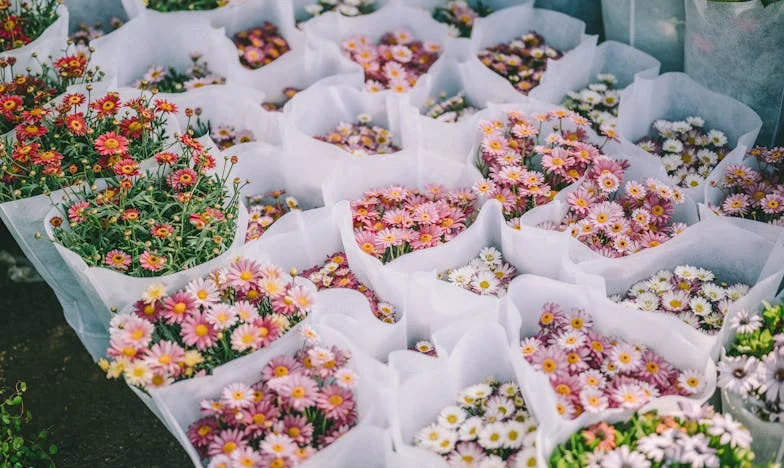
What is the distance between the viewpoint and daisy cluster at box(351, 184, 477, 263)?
212 centimetres

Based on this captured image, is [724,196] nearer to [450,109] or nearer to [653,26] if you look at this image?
[653,26]

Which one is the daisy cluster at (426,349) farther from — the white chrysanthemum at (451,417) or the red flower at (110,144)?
the red flower at (110,144)

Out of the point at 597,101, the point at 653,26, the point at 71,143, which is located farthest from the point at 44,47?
the point at 653,26

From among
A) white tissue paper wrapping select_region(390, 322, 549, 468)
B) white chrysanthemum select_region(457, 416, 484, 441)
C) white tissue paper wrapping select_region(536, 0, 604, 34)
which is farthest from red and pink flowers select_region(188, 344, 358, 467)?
white tissue paper wrapping select_region(536, 0, 604, 34)

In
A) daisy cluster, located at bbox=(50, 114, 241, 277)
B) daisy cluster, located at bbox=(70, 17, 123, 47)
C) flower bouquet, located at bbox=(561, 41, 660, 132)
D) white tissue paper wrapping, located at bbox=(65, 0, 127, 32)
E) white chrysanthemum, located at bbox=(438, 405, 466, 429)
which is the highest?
white tissue paper wrapping, located at bbox=(65, 0, 127, 32)

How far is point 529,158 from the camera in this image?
2.37 meters

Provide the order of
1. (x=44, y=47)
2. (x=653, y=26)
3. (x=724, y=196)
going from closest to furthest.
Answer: (x=724, y=196), (x=44, y=47), (x=653, y=26)

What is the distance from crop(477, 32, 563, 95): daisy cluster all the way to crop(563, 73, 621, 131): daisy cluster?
147 millimetres

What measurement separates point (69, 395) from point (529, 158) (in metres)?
1.62

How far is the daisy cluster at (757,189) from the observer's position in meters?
2.11

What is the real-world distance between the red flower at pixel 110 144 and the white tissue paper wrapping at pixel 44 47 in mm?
642

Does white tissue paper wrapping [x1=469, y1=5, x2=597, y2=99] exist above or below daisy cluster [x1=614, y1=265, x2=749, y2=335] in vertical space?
above

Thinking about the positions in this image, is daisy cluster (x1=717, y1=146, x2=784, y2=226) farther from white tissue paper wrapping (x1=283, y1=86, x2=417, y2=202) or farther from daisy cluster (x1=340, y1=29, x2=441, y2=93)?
daisy cluster (x1=340, y1=29, x2=441, y2=93)

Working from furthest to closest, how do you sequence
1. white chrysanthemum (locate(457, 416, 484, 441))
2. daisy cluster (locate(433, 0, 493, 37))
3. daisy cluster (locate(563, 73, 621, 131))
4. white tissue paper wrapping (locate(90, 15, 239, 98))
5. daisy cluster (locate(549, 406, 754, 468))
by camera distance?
daisy cluster (locate(433, 0, 493, 37)), white tissue paper wrapping (locate(90, 15, 239, 98)), daisy cluster (locate(563, 73, 621, 131)), white chrysanthemum (locate(457, 416, 484, 441)), daisy cluster (locate(549, 406, 754, 468))
